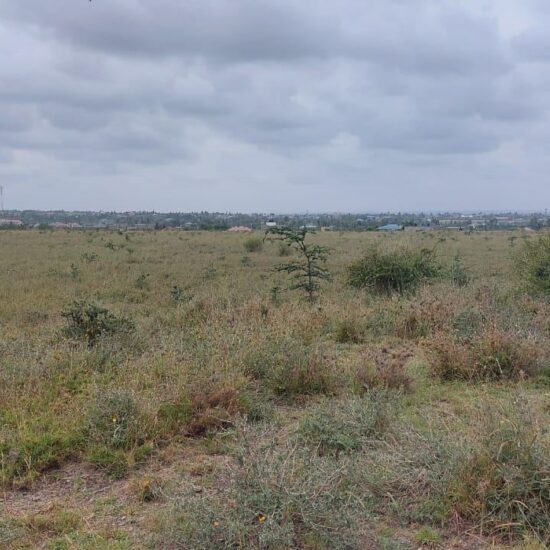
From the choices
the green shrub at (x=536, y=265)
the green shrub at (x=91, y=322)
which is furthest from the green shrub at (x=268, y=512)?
the green shrub at (x=536, y=265)

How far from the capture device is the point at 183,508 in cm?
342

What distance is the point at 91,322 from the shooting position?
818 cm

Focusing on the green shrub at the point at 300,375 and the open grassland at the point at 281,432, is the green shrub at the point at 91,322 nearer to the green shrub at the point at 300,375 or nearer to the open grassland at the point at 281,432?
the open grassland at the point at 281,432

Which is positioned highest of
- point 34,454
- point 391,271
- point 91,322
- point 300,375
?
point 391,271


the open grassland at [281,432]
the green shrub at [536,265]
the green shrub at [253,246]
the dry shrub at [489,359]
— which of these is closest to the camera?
the open grassland at [281,432]

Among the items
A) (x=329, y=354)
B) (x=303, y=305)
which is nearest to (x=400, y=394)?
(x=329, y=354)

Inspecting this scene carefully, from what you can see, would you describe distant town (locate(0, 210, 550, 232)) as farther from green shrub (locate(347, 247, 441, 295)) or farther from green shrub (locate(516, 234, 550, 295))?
green shrub (locate(516, 234, 550, 295))

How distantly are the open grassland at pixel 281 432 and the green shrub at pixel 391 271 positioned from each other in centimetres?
421

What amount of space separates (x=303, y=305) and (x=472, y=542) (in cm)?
744

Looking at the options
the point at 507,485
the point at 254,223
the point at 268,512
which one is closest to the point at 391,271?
the point at 507,485

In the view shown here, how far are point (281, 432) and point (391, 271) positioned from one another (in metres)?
9.37

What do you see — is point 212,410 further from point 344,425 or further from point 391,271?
point 391,271

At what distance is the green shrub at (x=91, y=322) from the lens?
7.99 metres

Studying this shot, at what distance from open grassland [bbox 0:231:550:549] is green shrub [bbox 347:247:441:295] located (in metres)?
4.21
